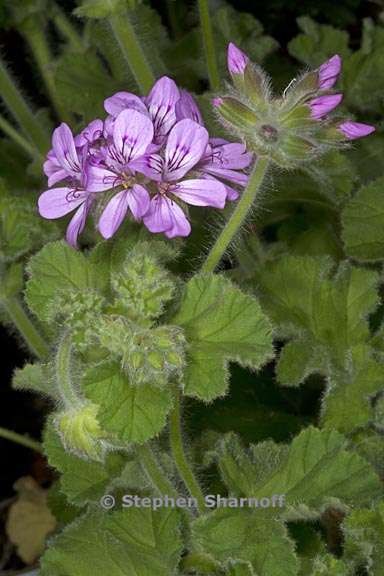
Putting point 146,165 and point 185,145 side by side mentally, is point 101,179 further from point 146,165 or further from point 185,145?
point 185,145

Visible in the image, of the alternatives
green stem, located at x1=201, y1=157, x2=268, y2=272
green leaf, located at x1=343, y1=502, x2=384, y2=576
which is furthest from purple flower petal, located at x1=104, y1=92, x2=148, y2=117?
green leaf, located at x1=343, y1=502, x2=384, y2=576

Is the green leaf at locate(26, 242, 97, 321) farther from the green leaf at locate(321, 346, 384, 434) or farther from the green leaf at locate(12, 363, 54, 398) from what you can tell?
the green leaf at locate(321, 346, 384, 434)

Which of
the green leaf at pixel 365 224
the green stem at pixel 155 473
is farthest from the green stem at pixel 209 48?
the green stem at pixel 155 473

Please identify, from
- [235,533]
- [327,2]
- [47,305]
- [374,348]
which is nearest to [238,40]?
[327,2]

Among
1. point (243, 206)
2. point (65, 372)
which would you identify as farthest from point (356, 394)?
point (65, 372)

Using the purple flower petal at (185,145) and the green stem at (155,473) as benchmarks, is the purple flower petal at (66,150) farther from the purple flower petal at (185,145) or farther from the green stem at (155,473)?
the green stem at (155,473)

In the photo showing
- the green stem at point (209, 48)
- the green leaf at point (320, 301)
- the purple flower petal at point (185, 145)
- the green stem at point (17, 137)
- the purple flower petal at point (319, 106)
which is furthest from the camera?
the green stem at point (17, 137)

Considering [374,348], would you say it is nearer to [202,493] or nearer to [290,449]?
[290,449]
